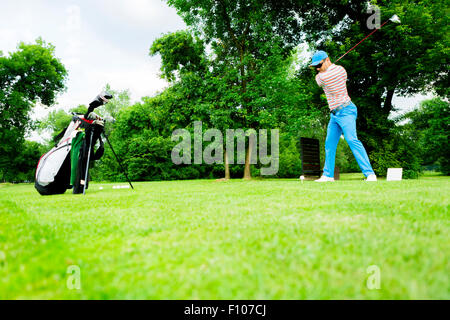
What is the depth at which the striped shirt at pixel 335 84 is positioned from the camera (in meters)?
7.34

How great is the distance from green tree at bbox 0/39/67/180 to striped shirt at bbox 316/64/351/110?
103 ft

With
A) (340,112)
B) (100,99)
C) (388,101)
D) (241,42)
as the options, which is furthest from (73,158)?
(388,101)

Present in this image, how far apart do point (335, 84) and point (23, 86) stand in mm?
33974

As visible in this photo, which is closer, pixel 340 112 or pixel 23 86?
pixel 340 112

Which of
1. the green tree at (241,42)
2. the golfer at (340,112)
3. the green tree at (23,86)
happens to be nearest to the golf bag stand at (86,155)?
the golfer at (340,112)

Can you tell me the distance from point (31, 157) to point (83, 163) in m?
34.7

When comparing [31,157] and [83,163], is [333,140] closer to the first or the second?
[83,163]

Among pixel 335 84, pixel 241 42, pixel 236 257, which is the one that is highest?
pixel 241 42

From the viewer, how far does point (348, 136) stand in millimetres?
7156

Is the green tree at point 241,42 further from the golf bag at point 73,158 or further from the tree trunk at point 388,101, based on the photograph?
the golf bag at point 73,158

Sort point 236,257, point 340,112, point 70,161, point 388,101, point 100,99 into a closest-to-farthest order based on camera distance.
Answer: point 236,257
point 100,99
point 340,112
point 70,161
point 388,101

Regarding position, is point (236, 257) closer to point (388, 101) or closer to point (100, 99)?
point (100, 99)
